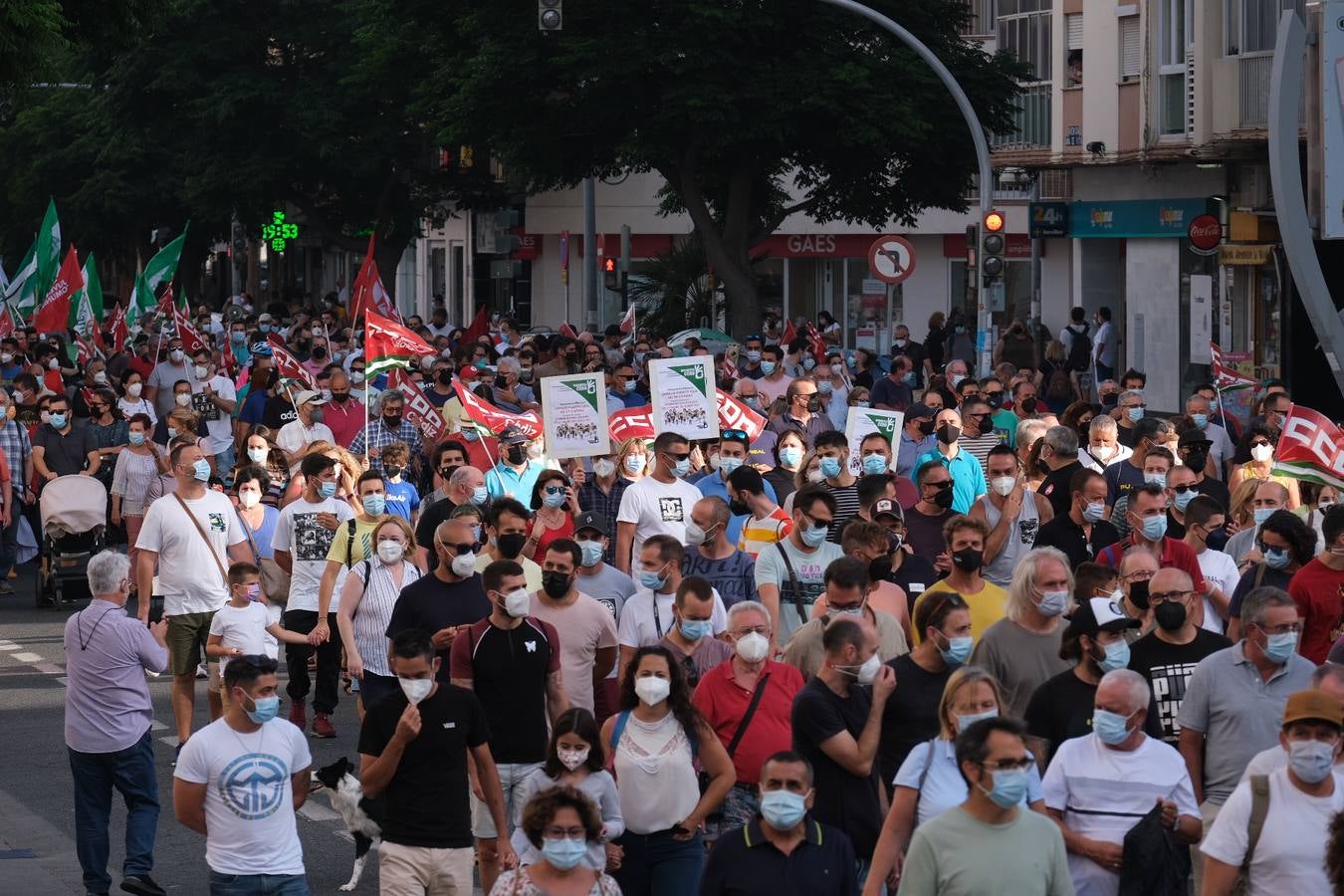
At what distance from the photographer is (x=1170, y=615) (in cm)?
855

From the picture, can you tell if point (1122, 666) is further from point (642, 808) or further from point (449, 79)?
point (449, 79)

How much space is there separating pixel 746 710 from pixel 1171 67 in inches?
1064

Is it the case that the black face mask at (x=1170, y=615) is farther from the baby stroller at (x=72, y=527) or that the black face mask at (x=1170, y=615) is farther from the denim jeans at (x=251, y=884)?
the baby stroller at (x=72, y=527)

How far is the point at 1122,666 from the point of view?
26.9ft

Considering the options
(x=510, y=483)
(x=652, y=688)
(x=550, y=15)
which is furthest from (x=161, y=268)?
(x=652, y=688)

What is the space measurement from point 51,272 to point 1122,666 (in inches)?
1239

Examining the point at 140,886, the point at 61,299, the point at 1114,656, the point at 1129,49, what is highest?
the point at 1129,49

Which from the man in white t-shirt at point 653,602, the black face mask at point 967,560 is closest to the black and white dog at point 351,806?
the man in white t-shirt at point 653,602

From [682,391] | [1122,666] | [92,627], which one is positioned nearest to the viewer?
[1122,666]

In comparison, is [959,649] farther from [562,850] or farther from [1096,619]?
[562,850]

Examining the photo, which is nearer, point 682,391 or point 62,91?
point 682,391

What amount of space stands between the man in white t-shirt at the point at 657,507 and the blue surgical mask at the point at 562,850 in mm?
6343

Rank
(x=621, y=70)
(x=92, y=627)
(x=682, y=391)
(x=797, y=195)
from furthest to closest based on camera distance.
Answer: (x=797, y=195) < (x=621, y=70) < (x=682, y=391) < (x=92, y=627)

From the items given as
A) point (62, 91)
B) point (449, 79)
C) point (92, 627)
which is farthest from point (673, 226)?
point (92, 627)
